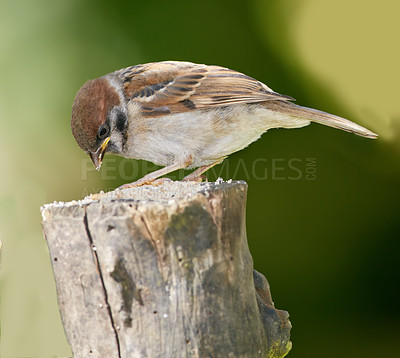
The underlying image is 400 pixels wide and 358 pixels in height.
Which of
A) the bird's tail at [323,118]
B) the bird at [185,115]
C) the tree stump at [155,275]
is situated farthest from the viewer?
the bird at [185,115]

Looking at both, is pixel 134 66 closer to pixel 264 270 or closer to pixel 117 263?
pixel 264 270

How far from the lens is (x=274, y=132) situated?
417 cm

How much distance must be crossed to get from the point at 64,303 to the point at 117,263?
33 cm

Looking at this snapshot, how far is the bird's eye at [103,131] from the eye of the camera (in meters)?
3.35

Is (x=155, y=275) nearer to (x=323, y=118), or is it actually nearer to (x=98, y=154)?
(x=98, y=154)

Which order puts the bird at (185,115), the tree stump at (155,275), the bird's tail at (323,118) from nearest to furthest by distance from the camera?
the tree stump at (155,275)
the bird's tail at (323,118)
the bird at (185,115)

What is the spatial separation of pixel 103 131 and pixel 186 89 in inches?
24.1

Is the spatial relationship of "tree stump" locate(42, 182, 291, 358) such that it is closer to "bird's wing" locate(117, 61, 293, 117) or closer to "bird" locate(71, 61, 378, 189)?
"bird" locate(71, 61, 378, 189)

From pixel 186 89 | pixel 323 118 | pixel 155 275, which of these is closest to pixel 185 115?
pixel 186 89

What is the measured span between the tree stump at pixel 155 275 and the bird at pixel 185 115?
1358mm

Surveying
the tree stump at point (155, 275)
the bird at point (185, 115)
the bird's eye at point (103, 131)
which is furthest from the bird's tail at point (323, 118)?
the tree stump at point (155, 275)

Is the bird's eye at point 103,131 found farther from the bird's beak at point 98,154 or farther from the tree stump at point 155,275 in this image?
the tree stump at point 155,275

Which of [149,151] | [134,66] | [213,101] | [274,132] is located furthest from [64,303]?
[274,132]

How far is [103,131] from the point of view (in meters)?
3.38
